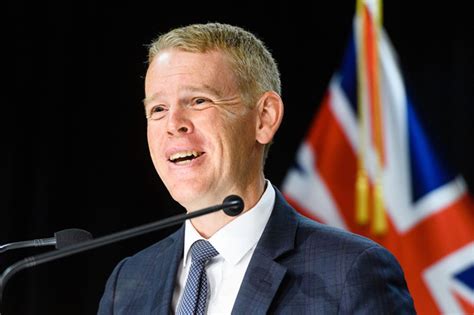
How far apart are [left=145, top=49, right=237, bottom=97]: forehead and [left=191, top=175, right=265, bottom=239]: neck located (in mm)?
237

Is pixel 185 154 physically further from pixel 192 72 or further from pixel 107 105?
pixel 107 105

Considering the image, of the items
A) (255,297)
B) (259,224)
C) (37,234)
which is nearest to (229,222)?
(259,224)

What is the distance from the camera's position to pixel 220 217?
198cm

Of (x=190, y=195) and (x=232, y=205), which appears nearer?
Result: (x=232, y=205)

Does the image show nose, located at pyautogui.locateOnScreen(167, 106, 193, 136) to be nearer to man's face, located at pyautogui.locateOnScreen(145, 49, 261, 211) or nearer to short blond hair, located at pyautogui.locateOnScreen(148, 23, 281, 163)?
man's face, located at pyautogui.locateOnScreen(145, 49, 261, 211)

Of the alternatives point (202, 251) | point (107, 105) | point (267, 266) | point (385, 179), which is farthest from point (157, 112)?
point (385, 179)

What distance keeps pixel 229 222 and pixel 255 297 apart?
218mm

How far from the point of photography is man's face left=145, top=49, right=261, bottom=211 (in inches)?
75.9

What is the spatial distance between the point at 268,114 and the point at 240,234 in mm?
311

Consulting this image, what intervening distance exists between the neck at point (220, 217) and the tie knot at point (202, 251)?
0.10 feet

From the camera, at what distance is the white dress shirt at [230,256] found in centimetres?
191

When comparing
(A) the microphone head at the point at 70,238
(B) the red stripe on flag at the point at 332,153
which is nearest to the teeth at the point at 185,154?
(A) the microphone head at the point at 70,238

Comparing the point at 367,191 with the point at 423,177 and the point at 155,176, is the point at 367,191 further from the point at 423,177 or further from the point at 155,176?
the point at 155,176

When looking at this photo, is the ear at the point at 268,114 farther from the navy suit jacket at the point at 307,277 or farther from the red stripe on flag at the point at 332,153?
the red stripe on flag at the point at 332,153
